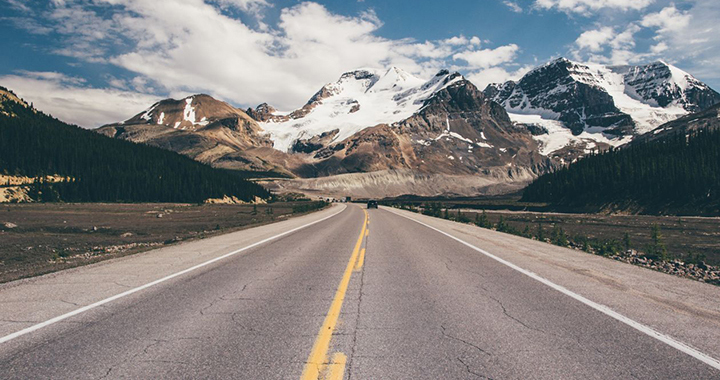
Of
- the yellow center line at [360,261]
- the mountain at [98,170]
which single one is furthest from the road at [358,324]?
the mountain at [98,170]

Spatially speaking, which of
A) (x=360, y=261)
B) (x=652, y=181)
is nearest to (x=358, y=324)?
(x=360, y=261)

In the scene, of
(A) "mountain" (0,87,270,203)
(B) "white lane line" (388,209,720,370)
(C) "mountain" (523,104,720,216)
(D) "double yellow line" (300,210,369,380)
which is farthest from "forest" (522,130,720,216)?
(A) "mountain" (0,87,270,203)

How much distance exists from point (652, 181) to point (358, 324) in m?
89.4

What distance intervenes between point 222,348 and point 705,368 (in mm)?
5287

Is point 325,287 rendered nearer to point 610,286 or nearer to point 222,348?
point 222,348

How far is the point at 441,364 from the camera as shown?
413cm

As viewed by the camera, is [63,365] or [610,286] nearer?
[63,365]

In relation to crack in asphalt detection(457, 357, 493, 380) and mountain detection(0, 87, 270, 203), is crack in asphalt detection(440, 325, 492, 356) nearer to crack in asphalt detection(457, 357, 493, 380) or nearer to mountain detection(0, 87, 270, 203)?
crack in asphalt detection(457, 357, 493, 380)

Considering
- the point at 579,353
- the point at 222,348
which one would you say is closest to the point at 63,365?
the point at 222,348

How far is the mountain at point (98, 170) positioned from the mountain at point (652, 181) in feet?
321

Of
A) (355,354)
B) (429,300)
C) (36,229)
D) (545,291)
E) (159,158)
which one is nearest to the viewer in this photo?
(355,354)

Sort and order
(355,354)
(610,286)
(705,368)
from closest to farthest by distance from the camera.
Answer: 1. (705,368)
2. (355,354)
3. (610,286)

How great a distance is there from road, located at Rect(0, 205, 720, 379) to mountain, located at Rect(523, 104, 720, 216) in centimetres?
7526

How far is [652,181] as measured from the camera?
2923 inches
